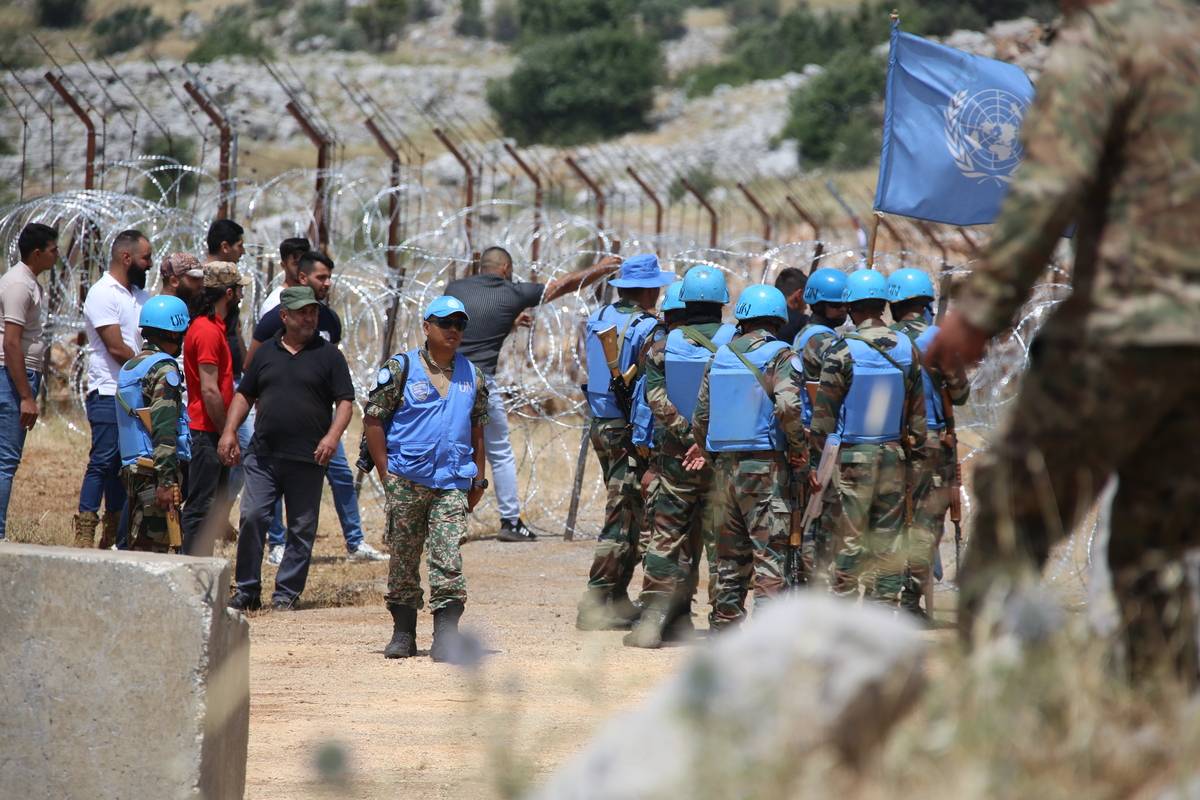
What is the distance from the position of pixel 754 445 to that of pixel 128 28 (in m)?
60.8

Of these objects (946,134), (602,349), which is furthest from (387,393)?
(946,134)

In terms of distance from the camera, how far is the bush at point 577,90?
5397 centimetres

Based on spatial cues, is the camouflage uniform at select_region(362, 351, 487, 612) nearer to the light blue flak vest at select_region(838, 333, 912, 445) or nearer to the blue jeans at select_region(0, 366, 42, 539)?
the light blue flak vest at select_region(838, 333, 912, 445)

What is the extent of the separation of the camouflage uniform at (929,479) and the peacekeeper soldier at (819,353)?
1.25 ft

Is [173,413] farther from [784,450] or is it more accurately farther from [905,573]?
[905,573]

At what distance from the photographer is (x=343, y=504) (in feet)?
30.9

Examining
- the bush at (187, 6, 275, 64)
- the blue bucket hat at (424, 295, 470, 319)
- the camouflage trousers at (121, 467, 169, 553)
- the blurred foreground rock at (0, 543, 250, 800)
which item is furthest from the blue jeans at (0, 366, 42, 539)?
the bush at (187, 6, 275, 64)

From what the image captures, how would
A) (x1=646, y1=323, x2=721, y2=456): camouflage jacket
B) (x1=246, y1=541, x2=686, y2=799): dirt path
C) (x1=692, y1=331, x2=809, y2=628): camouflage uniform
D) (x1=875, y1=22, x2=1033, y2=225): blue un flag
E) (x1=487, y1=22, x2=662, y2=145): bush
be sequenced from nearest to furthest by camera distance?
1. (x1=246, y1=541, x2=686, y2=799): dirt path
2. (x1=692, y1=331, x2=809, y2=628): camouflage uniform
3. (x1=646, y1=323, x2=721, y2=456): camouflage jacket
4. (x1=875, y1=22, x2=1033, y2=225): blue un flag
5. (x1=487, y1=22, x2=662, y2=145): bush

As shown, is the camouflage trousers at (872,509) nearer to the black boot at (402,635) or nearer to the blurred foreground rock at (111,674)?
the black boot at (402,635)

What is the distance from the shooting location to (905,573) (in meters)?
7.42

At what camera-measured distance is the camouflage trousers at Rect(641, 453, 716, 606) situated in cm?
736

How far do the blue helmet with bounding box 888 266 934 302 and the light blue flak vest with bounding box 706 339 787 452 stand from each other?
913 millimetres

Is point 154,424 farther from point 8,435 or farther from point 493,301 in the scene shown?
point 493,301

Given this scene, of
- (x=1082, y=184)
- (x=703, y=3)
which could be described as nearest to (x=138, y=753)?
(x=1082, y=184)
